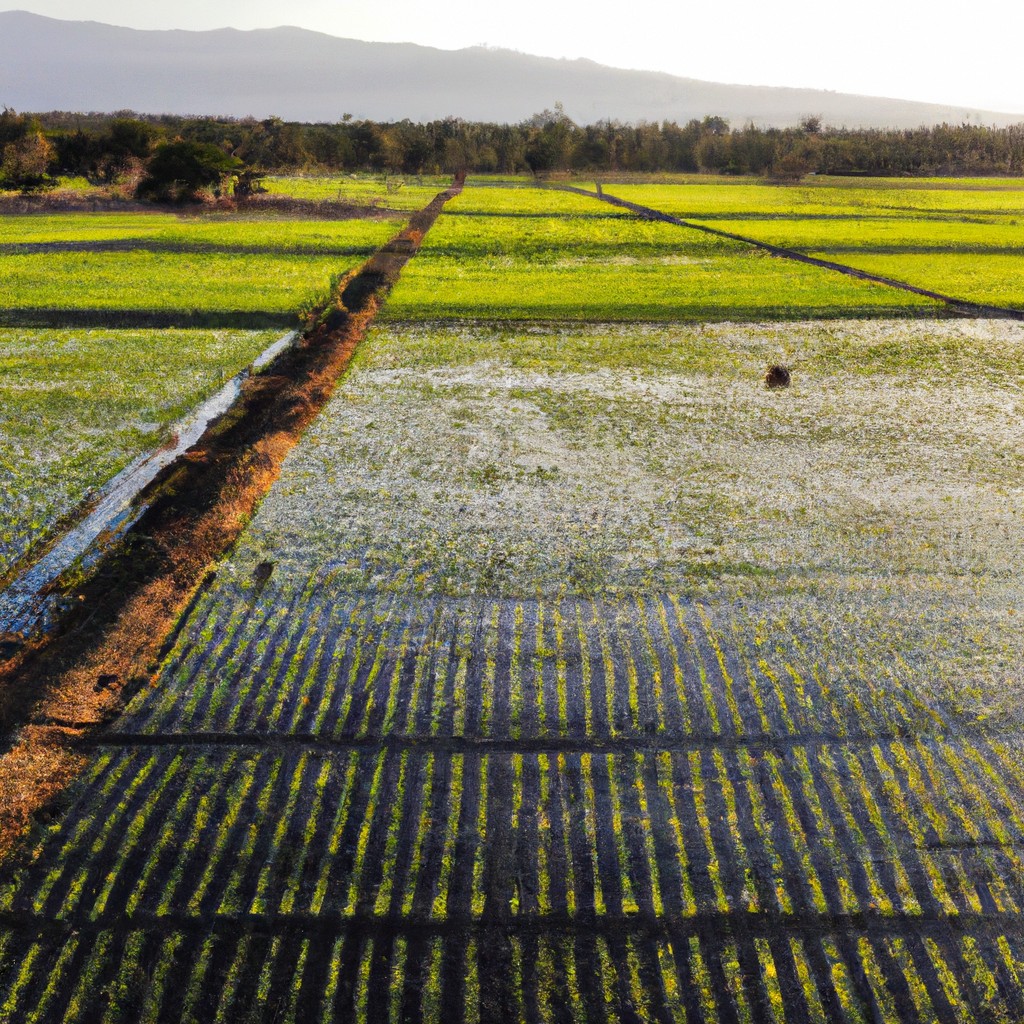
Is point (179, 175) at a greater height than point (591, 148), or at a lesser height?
lesser

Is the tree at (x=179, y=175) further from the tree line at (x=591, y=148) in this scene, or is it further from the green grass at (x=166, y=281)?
the tree line at (x=591, y=148)

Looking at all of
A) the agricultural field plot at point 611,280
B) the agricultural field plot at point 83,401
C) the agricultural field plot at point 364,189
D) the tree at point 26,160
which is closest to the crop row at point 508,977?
the agricultural field plot at point 83,401

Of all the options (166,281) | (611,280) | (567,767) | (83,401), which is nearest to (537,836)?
(567,767)

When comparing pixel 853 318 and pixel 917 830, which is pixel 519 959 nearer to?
pixel 917 830

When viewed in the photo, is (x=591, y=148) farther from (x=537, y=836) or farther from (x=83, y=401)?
(x=537, y=836)

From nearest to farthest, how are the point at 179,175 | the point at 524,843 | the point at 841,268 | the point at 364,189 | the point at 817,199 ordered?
the point at 524,843 → the point at 841,268 → the point at 179,175 → the point at 817,199 → the point at 364,189

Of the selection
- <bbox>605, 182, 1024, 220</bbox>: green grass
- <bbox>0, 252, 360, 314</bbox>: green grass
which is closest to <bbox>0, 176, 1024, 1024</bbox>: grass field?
<bbox>0, 252, 360, 314</bbox>: green grass
